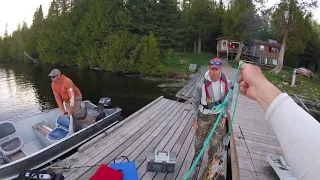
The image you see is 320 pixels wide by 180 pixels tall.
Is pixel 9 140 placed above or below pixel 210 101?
below

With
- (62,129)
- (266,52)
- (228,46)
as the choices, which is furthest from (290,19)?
(62,129)

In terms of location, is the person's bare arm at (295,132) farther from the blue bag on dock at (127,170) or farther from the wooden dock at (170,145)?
the blue bag on dock at (127,170)

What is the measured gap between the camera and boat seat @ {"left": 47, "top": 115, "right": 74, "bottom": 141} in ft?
24.6

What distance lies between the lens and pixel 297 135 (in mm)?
808

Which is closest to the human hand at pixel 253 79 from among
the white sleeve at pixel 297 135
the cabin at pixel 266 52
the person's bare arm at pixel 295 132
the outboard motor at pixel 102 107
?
the person's bare arm at pixel 295 132

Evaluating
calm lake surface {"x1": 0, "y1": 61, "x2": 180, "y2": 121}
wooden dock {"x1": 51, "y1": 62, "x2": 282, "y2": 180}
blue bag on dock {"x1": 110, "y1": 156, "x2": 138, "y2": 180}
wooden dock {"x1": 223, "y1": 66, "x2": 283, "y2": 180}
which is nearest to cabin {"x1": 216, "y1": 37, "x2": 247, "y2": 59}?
calm lake surface {"x1": 0, "y1": 61, "x2": 180, "y2": 121}

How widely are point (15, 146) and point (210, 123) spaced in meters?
6.28

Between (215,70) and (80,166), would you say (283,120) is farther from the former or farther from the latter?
(80,166)

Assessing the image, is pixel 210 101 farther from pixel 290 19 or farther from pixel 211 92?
pixel 290 19

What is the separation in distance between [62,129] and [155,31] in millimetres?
27346

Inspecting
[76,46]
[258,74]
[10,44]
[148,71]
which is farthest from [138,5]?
[10,44]

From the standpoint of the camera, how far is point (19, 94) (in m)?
19.0

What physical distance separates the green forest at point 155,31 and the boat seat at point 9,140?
75.3 ft

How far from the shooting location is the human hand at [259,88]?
41.9 inches
